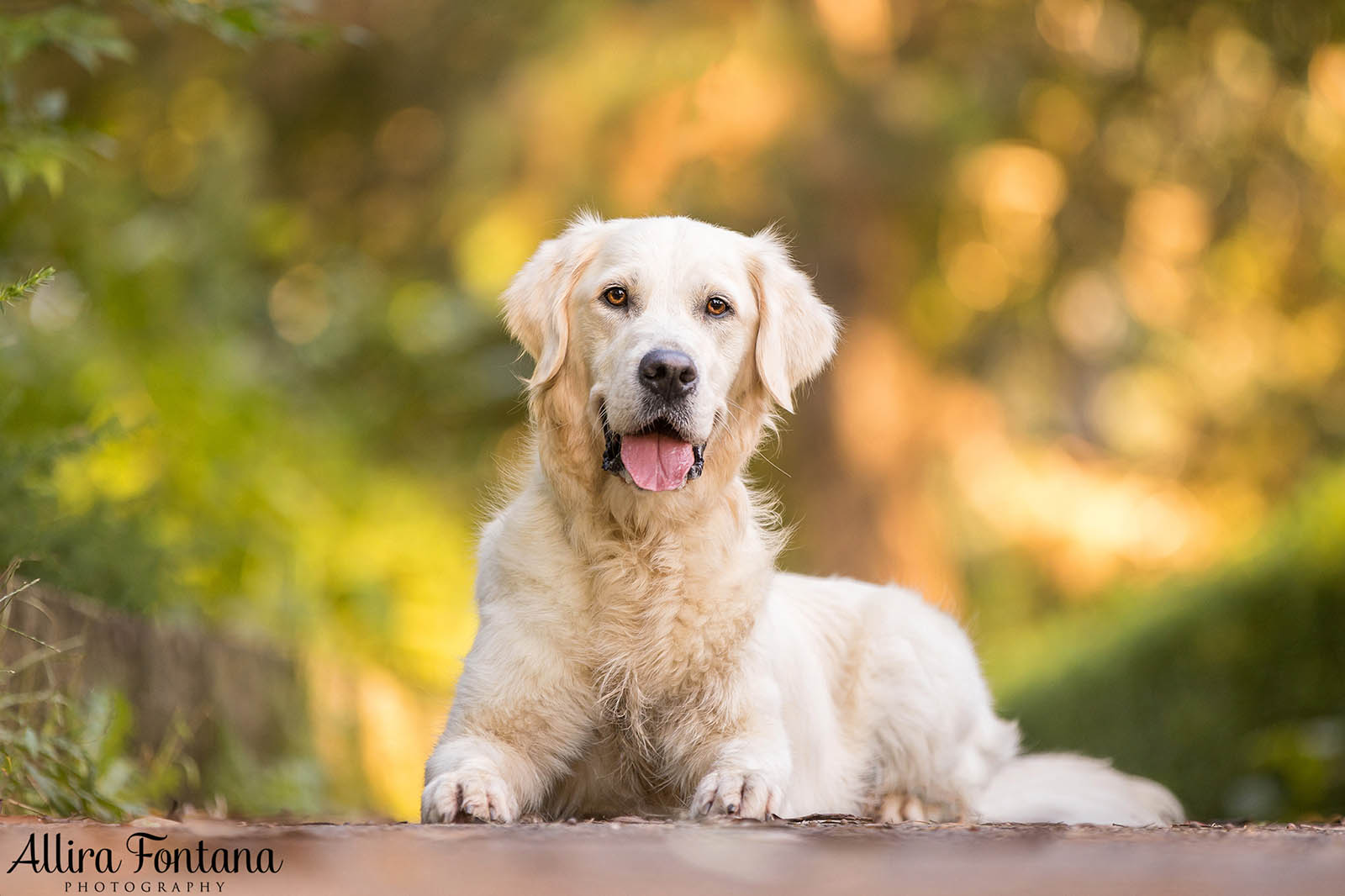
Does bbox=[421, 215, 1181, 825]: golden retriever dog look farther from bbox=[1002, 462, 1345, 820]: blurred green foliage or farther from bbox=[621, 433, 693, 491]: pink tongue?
bbox=[1002, 462, 1345, 820]: blurred green foliage

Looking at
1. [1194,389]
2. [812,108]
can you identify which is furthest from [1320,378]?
[812,108]

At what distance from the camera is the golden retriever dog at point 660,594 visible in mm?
3471

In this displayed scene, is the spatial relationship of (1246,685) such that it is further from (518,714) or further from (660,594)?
(518,714)

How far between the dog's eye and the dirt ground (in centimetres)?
171

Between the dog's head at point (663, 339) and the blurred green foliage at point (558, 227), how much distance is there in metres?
3.25

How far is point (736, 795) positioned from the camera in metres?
3.21

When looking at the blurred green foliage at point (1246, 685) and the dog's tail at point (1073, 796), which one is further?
the blurred green foliage at point (1246, 685)

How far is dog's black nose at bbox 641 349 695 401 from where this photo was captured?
11.5ft

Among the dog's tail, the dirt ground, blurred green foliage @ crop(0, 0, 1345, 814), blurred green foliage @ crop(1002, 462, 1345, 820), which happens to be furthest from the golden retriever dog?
blurred green foliage @ crop(0, 0, 1345, 814)

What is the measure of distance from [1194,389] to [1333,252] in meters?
3.71

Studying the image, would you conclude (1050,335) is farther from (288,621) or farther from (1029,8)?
(288,621)

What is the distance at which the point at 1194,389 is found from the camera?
1725 centimetres

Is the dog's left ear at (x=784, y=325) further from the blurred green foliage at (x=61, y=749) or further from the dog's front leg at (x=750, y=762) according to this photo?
the blurred green foliage at (x=61, y=749)

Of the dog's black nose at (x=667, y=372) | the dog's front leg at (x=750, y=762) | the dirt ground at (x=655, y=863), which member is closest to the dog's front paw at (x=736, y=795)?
the dog's front leg at (x=750, y=762)
